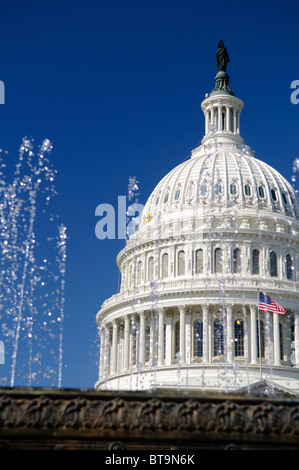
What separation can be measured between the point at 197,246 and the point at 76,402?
5931 cm

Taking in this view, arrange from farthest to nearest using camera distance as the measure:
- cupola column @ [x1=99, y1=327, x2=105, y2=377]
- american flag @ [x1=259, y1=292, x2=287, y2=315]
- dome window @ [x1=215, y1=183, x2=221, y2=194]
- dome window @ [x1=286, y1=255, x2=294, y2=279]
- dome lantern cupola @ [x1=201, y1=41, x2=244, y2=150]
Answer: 1. dome lantern cupola @ [x1=201, y1=41, x2=244, y2=150]
2. dome window @ [x1=215, y1=183, x2=221, y2=194]
3. cupola column @ [x1=99, y1=327, x2=105, y2=377]
4. dome window @ [x1=286, y1=255, x2=294, y2=279]
5. american flag @ [x1=259, y1=292, x2=287, y2=315]

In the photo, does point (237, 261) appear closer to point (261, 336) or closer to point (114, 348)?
point (261, 336)

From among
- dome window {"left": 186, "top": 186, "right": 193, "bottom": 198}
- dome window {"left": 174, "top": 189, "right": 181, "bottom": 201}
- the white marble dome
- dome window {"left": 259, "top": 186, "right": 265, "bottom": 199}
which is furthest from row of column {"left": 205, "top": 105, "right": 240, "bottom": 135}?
dome window {"left": 186, "top": 186, "right": 193, "bottom": 198}

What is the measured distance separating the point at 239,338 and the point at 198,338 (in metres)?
3.72

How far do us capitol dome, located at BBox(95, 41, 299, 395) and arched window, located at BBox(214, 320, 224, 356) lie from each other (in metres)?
0.09

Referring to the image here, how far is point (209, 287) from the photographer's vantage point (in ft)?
Result: 235

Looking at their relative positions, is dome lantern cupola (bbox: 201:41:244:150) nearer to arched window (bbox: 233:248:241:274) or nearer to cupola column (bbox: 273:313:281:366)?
arched window (bbox: 233:248:241:274)

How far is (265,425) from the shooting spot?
16844 millimetres

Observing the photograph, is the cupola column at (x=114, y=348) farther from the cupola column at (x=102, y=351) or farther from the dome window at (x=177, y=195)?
the dome window at (x=177, y=195)

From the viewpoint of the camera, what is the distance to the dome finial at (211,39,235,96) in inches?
3676

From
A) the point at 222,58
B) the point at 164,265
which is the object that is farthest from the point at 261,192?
the point at 222,58

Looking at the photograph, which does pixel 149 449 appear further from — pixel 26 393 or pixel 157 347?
pixel 157 347
